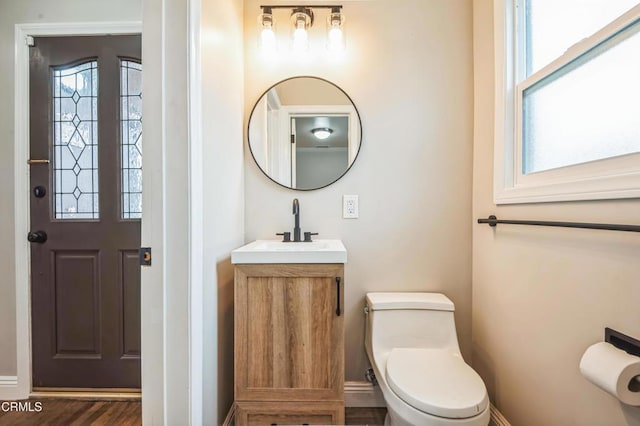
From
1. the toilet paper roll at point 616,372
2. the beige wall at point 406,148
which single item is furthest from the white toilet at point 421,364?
the toilet paper roll at point 616,372

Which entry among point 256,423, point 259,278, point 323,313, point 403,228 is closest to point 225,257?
point 259,278

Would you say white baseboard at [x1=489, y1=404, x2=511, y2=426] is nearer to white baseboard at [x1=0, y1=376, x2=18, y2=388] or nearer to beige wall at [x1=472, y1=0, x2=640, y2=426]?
beige wall at [x1=472, y1=0, x2=640, y2=426]

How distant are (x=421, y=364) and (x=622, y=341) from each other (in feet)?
2.17

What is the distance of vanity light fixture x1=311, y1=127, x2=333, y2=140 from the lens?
1689mm

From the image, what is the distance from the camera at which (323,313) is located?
1.24m

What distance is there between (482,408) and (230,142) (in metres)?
1.56

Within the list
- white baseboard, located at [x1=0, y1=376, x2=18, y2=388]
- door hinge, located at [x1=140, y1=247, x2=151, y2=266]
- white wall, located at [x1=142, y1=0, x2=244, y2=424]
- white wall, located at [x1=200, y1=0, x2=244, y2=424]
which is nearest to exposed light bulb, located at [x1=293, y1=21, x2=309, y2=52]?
white wall, located at [x1=200, y1=0, x2=244, y2=424]

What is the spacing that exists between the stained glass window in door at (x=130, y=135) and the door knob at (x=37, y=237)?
1.55 feet

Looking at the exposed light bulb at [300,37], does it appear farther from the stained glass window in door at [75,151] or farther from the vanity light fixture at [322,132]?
the stained glass window in door at [75,151]

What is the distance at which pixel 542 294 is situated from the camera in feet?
3.64

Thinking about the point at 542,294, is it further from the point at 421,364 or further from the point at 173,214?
the point at 173,214

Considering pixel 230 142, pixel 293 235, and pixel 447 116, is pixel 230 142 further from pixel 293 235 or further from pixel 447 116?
pixel 447 116

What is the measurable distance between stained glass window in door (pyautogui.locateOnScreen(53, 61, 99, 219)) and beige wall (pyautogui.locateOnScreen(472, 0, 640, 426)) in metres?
2.26

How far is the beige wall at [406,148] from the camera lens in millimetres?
1656
